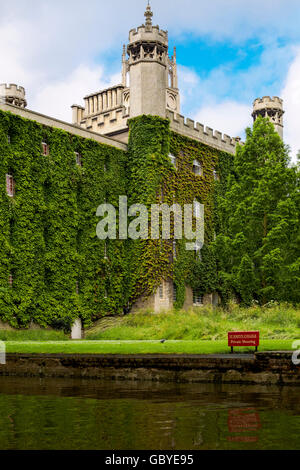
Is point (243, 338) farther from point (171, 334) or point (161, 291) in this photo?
point (161, 291)

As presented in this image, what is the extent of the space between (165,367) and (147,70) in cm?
2326

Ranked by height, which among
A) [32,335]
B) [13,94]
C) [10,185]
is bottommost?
[32,335]

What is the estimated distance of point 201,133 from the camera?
38562mm

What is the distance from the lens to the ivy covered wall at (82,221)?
28.1 metres

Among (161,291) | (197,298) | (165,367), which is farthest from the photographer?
(197,298)

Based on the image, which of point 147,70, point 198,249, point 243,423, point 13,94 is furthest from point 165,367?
point 13,94

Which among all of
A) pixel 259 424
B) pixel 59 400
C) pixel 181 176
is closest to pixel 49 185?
pixel 181 176

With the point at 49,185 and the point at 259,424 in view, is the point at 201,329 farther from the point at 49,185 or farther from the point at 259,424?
the point at 259,424

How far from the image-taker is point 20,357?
18.0 metres

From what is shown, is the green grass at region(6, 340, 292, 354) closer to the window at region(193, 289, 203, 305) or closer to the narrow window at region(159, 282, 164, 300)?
the narrow window at region(159, 282, 164, 300)

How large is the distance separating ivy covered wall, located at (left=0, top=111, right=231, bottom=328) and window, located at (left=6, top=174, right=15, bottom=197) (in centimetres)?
28

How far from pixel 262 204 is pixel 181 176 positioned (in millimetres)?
6250

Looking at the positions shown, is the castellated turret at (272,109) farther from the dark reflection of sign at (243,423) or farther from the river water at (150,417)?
the dark reflection of sign at (243,423)
